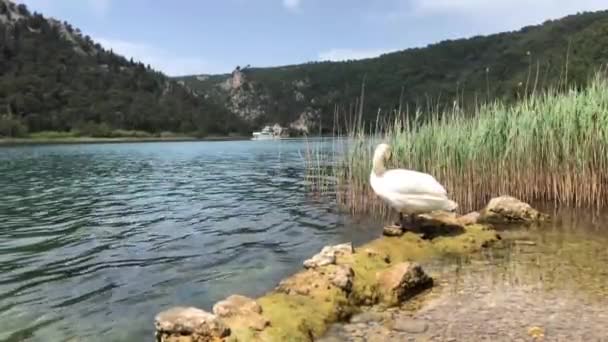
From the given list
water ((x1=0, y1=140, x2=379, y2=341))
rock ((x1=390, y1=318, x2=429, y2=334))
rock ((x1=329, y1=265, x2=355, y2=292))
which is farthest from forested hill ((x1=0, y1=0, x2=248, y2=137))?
rock ((x1=390, y1=318, x2=429, y2=334))

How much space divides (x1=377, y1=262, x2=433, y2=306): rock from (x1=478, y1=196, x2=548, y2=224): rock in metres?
4.48

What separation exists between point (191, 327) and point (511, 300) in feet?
10.4

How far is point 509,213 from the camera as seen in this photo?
10.0m

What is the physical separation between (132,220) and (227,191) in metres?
6.95

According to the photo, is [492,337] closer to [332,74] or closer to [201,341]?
[201,341]

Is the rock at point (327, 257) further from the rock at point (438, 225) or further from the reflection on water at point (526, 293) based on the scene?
the rock at point (438, 225)

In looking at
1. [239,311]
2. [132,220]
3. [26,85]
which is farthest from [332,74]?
[239,311]

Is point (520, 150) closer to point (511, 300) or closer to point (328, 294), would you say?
point (511, 300)

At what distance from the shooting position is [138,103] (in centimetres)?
13225

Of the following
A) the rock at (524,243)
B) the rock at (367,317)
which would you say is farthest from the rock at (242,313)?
the rock at (524,243)

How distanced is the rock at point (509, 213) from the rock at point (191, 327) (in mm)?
6800

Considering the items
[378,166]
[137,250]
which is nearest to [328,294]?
[378,166]

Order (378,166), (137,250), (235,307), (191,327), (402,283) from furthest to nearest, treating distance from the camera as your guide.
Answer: (137,250) < (378,166) < (402,283) < (235,307) < (191,327)

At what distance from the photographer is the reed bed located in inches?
431
